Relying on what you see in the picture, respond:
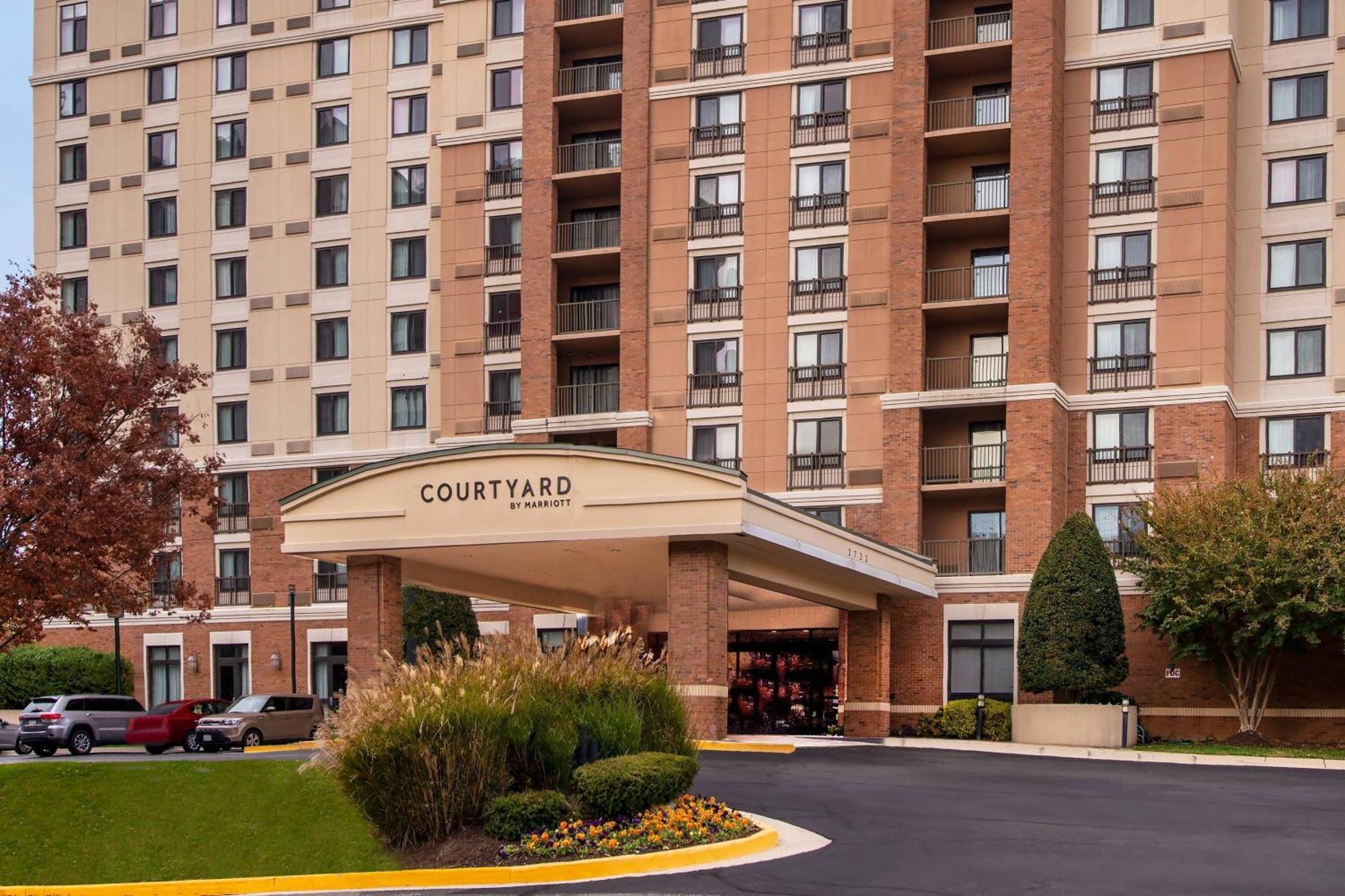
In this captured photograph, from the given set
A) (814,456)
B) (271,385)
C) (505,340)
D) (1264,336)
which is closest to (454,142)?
(505,340)

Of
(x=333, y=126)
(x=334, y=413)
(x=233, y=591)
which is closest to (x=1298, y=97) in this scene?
(x=333, y=126)

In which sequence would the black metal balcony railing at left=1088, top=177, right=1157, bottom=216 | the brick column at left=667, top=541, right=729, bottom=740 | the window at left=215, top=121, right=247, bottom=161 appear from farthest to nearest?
the window at left=215, top=121, right=247, bottom=161, the black metal balcony railing at left=1088, top=177, right=1157, bottom=216, the brick column at left=667, top=541, right=729, bottom=740

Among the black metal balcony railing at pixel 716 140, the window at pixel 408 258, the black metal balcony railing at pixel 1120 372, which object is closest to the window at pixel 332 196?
the window at pixel 408 258

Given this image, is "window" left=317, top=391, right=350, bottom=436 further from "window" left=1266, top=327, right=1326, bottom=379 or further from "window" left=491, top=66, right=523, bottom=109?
"window" left=1266, top=327, right=1326, bottom=379

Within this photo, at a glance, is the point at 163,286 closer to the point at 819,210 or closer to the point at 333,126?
the point at 333,126

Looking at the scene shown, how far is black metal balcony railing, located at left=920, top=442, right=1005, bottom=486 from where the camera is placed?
49.9m

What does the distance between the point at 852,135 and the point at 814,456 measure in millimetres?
10131

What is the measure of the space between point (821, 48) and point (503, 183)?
40.2 ft

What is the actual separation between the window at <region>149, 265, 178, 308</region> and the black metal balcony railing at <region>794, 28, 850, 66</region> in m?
26.1

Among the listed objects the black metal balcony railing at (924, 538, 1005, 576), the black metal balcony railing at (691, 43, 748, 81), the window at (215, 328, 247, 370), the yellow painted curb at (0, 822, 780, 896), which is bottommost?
the yellow painted curb at (0, 822, 780, 896)

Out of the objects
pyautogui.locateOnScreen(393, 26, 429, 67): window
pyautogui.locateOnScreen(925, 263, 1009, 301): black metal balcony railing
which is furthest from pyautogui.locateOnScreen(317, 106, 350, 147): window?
pyautogui.locateOnScreen(925, 263, 1009, 301): black metal balcony railing

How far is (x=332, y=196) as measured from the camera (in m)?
62.4

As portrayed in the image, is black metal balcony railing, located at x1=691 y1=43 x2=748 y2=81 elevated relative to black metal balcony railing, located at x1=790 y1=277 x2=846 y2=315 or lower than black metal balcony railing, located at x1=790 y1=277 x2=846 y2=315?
elevated

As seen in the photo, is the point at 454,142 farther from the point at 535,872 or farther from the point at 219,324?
the point at 535,872
